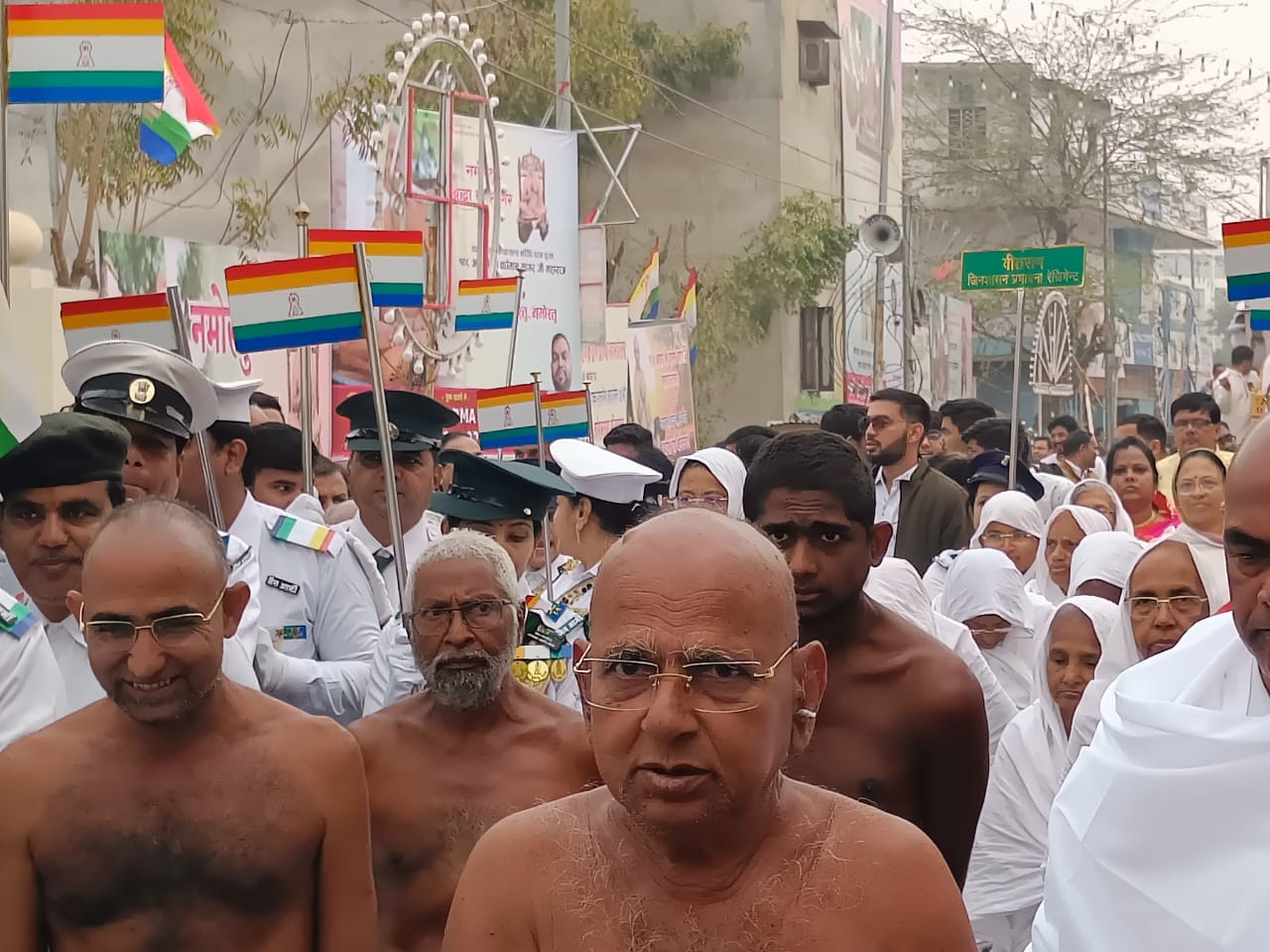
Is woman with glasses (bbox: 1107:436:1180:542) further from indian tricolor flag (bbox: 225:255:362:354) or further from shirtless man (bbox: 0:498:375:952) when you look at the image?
shirtless man (bbox: 0:498:375:952)

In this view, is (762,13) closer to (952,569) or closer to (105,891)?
(952,569)

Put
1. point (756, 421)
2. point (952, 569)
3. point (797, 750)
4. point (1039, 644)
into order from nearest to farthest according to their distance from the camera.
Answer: point (797, 750) → point (1039, 644) → point (952, 569) → point (756, 421)

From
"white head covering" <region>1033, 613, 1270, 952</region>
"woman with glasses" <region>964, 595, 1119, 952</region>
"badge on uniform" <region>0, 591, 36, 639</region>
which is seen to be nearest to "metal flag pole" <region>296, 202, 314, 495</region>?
"woman with glasses" <region>964, 595, 1119, 952</region>

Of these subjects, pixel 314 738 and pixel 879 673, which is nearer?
pixel 314 738

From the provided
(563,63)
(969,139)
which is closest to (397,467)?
(563,63)

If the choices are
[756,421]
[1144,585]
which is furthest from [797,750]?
[756,421]

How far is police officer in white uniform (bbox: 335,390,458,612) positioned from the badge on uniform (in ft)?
10.4

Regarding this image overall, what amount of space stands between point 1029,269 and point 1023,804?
28.3 feet

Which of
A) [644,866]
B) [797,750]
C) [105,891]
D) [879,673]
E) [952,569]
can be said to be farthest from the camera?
[952,569]

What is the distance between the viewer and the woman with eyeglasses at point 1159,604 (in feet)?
19.4

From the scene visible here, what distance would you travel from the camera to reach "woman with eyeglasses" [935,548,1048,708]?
802cm

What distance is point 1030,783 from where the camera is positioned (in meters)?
6.66

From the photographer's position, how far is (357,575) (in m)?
6.43

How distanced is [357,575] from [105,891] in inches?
112
